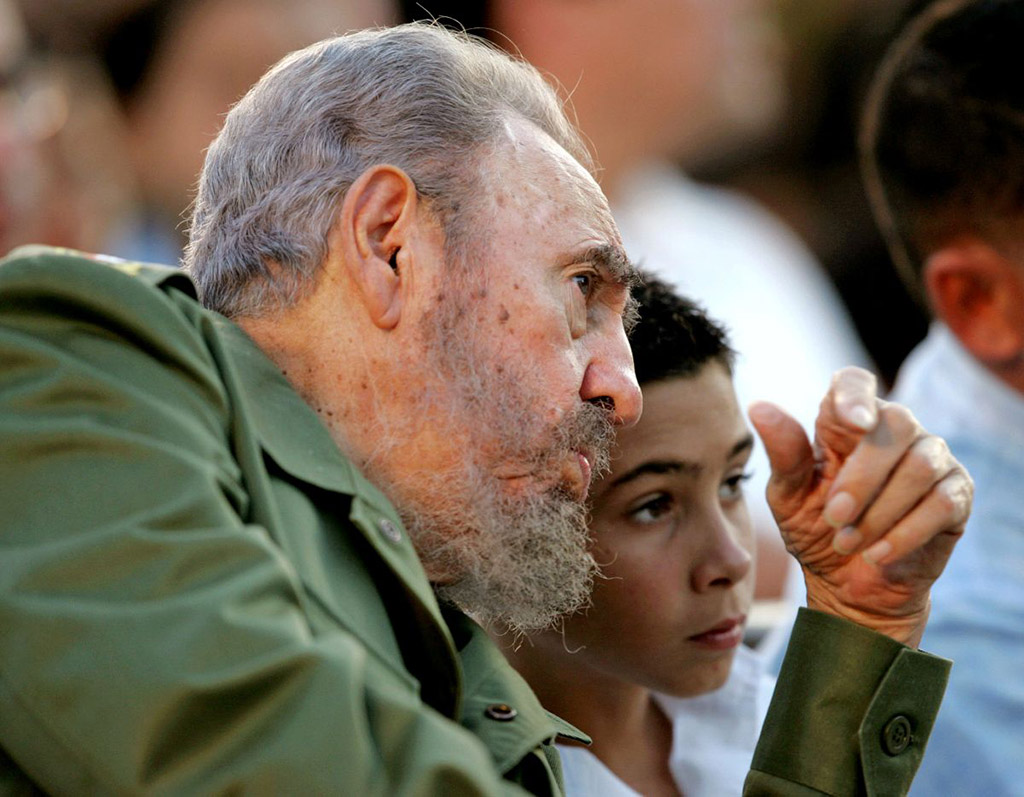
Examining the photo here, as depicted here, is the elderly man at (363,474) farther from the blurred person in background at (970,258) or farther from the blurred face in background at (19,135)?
the blurred face in background at (19,135)

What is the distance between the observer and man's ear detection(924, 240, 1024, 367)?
382 centimetres

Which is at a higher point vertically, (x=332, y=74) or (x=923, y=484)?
(x=332, y=74)

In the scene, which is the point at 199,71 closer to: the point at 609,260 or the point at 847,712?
the point at 609,260

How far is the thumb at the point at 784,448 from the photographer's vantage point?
221 cm

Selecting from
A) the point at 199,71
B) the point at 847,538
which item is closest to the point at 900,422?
the point at 847,538

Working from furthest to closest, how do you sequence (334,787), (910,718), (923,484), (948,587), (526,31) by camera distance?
(526,31) → (948,587) → (910,718) → (923,484) → (334,787)

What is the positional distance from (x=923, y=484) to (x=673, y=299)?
866 mm

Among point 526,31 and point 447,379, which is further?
point 526,31

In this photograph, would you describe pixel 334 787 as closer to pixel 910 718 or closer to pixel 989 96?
pixel 910 718

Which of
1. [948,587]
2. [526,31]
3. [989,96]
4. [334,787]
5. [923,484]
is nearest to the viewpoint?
[334,787]

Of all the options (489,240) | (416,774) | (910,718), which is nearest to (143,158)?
(489,240)

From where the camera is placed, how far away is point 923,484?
2.12 m

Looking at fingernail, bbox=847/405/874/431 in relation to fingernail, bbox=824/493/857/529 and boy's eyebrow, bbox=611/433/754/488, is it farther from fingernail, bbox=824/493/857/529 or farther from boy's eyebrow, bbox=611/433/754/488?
boy's eyebrow, bbox=611/433/754/488

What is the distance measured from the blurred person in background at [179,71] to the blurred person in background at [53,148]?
0.12 metres
